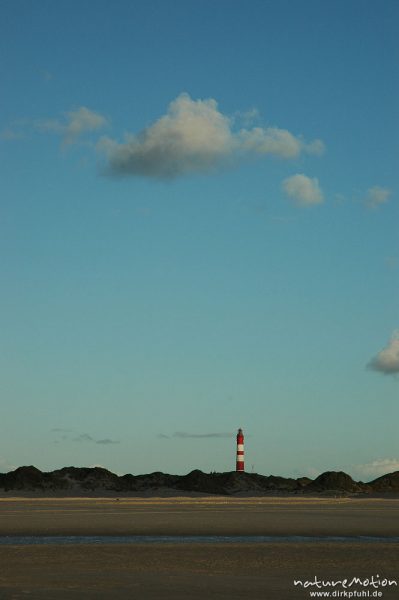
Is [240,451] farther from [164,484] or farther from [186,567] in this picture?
[186,567]

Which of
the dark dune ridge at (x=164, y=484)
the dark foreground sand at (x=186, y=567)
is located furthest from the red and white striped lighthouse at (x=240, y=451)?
the dark foreground sand at (x=186, y=567)

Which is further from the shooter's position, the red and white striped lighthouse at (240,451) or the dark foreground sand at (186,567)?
the red and white striped lighthouse at (240,451)

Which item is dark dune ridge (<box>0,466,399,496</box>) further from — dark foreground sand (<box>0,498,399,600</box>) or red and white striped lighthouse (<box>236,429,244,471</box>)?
dark foreground sand (<box>0,498,399,600</box>)

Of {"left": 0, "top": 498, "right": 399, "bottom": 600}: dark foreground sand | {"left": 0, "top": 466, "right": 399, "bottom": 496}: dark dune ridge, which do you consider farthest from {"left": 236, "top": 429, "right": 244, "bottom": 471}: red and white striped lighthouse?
{"left": 0, "top": 498, "right": 399, "bottom": 600}: dark foreground sand

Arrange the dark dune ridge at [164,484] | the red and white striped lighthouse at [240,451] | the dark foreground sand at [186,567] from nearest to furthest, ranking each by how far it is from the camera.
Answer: the dark foreground sand at [186,567] < the red and white striped lighthouse at [240,451] < the dark dune ridge at [164,484]

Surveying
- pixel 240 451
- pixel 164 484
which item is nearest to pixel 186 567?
pixel 240 451

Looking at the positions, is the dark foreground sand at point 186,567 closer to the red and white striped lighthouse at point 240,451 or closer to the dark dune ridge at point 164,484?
the red and white striped lighthouse at point 240,451

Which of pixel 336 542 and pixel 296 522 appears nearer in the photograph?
pixel 336 542

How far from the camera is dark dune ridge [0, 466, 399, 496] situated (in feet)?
453

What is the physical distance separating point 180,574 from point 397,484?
449 feet

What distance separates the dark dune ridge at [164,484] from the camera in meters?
138

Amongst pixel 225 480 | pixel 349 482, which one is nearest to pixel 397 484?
pixel 349 482

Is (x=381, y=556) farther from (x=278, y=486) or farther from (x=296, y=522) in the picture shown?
(x=278, y=486)

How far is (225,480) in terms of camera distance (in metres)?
140
